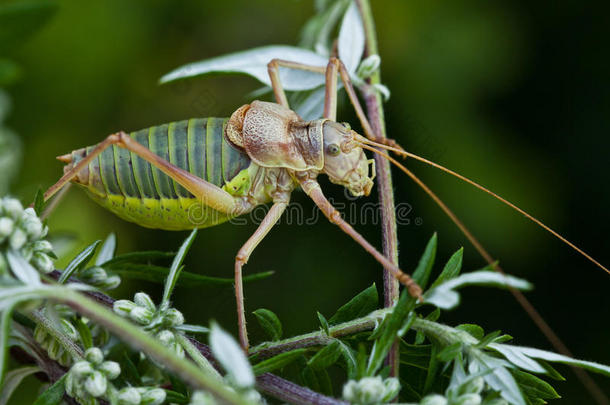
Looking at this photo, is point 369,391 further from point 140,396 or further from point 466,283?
point 140,396

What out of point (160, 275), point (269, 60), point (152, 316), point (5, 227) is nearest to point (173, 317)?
point (152, 316)

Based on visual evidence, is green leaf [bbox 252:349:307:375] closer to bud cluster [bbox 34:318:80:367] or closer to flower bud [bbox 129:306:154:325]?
flower bud [bbox 129:306:154:325]

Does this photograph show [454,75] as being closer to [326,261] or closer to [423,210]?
[423,210]

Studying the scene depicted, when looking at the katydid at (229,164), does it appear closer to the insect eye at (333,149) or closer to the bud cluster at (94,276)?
the insect eye at (333,149)

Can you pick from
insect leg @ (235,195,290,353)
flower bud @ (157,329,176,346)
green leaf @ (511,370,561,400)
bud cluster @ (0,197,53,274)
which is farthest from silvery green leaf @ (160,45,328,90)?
green leaf @ (511,370,561,400)

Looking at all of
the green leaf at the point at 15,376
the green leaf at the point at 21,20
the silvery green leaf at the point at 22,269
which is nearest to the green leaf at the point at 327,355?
the silvery green leaf at the point at 22,269

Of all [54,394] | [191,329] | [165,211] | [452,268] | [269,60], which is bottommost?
[54,394]
